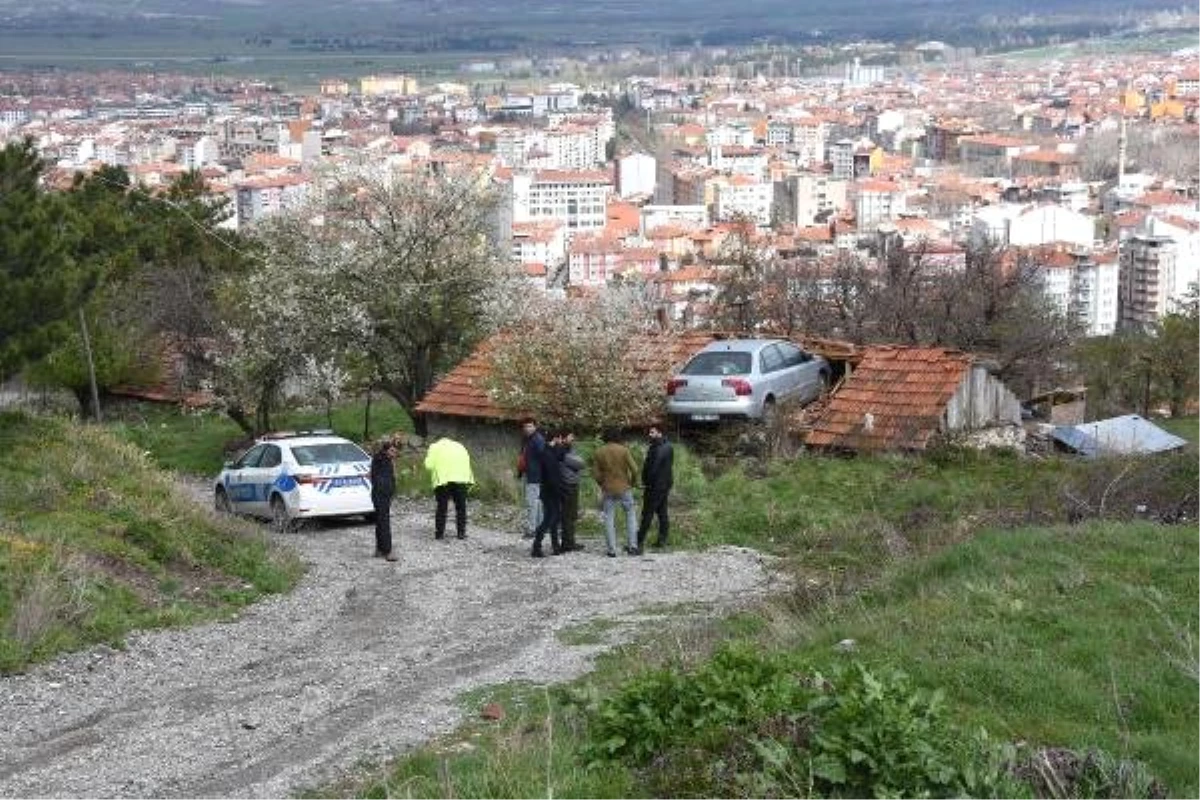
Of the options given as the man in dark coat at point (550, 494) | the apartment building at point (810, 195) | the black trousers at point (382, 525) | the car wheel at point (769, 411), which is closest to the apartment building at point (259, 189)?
the apartment building at point (810, 195)

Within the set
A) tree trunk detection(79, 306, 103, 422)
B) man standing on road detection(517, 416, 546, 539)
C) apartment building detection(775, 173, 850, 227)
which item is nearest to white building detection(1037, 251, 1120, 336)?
apartment building detection(775, 173, 850, 227)

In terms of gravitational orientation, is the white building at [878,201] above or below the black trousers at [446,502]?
below

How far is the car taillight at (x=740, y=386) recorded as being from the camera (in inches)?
843

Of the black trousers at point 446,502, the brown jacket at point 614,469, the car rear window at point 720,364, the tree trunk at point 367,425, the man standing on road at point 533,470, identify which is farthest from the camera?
the tree trunk at point 367,425

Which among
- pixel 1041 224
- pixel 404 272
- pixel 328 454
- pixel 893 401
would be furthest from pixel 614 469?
pixel 1041 224

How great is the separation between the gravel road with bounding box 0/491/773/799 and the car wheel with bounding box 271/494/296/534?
6.04 ft

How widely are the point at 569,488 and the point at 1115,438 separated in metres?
8.57

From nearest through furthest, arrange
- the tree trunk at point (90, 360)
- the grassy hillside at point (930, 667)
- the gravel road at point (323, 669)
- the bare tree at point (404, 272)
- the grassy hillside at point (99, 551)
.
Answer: the grassy hillside at point (930, 667), the gravel road at point (323, 669), the grassy hillside at point (99, 551), the bare tree at point (404, 272), the tree trunk at point (90, 360)

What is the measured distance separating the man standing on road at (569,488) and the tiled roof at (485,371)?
5.71 metres

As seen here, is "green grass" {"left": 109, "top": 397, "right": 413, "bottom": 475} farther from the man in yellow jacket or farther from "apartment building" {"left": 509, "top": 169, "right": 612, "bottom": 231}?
"apartment building" {"left": 509, "top": 169, "right": 612, "bottom": 231}

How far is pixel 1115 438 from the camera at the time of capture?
21828 millimetres

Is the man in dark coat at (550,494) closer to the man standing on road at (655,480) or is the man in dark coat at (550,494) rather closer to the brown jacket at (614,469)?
the brown jacket at (614,469)

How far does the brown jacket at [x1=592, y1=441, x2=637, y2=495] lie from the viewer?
53.9 feet

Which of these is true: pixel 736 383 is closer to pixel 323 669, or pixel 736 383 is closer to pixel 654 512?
pixel 654 512
